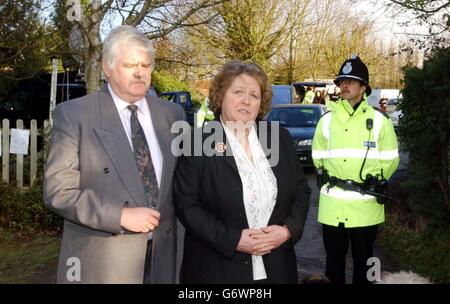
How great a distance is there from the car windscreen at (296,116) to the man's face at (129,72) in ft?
39.3

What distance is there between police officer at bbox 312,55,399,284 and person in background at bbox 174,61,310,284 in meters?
1.18

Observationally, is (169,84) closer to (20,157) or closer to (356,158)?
(20,157)

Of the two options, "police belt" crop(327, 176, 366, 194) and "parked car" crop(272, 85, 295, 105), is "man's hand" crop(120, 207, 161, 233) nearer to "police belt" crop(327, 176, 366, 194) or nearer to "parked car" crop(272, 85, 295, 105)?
"police belt" crop(327, 176, 366, 194)

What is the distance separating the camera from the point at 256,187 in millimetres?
2973

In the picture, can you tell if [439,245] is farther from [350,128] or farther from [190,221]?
[190,221]

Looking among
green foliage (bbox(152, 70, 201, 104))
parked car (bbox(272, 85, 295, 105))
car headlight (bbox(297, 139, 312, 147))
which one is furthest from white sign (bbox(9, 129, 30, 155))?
green foliage (bbox(152, 70, 201, 104))

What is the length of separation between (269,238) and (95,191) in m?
0.92

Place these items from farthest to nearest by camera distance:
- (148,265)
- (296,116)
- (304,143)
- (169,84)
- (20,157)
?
1. (169,84)
2. (296,116)
3. (304,143)
4. (20,157)
5. (148,265)

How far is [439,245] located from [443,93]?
4.82 ft

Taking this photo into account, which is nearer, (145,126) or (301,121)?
(145,126)

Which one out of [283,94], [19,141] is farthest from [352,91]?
[283,94]

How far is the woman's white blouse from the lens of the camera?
9.66 feet

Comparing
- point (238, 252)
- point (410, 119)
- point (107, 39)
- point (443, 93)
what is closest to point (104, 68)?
point (107, 39)

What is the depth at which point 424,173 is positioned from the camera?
5.61 meters
